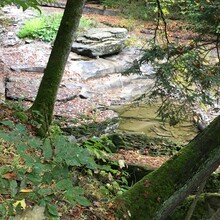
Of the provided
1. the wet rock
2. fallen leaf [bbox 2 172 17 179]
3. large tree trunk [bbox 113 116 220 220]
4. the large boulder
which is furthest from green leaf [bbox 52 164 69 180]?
the large boulder

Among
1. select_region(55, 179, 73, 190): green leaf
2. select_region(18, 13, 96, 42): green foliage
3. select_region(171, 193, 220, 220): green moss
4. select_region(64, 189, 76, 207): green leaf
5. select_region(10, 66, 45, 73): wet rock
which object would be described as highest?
select_region(55, 179, 73, 190): green leaf

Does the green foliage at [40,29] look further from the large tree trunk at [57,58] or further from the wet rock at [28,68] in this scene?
the large tree trunk at [57,58]

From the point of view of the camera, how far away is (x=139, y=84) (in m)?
12.3

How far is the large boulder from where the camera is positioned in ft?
43.5

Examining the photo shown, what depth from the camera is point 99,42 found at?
1376 cm

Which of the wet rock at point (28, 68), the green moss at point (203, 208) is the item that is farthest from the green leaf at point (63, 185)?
the wet rock at point (28, 68)

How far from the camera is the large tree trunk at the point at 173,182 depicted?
9.60ft

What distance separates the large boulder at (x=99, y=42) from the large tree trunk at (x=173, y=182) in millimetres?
10506

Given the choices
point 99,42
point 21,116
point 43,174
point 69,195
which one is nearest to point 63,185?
point 69,195

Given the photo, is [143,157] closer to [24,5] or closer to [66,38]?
[66,38]

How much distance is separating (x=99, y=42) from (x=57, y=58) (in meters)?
9.39

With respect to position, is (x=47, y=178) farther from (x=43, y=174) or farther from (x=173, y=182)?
(x=173, y=182)

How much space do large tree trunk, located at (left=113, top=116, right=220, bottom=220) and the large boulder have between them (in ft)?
34.5

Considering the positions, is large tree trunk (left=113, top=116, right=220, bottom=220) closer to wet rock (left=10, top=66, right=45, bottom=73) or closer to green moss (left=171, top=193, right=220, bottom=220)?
green moss (left=171, top=193, right=220, bottom=220)
